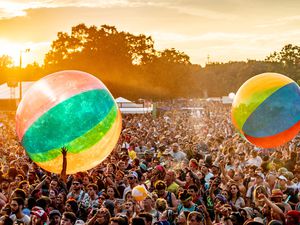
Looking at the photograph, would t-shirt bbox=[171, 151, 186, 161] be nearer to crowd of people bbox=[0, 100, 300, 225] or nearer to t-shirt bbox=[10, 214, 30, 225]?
crowd of people bbox=[0, 100, 300, 225]

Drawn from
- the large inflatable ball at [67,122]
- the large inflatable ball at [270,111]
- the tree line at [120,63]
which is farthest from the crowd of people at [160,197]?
the tree line at [120,63]

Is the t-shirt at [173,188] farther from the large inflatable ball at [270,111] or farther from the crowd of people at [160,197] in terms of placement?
the large inflatable ball at [270,111]

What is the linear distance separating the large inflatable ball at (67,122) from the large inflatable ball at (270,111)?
10.8ft

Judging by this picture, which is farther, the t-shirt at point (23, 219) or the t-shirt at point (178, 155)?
the t-shirt at point (178, 155)

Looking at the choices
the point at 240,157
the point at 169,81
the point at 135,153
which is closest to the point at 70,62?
the point at 169,81

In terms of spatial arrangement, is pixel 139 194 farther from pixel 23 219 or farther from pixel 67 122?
pixel 23 219

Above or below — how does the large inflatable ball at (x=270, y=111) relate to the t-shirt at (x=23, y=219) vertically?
above

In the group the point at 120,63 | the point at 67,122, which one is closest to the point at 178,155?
the point at 67,122

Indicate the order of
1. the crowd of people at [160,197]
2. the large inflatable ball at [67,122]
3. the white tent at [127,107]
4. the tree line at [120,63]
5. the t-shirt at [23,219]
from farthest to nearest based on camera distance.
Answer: the tree line at [120,63] → the white tent at [127,107] → the large inflatable ball at [67,122] → the t-shirt at [23,219] → the crowd of people at [160,197]

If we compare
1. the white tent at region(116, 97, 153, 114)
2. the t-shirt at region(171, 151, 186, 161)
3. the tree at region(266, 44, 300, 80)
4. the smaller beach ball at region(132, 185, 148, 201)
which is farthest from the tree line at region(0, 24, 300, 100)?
the smaller beach ball at region(132, 185, 148, 201)

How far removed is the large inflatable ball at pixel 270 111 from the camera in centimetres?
950

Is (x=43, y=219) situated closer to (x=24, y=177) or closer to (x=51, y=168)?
(x=51, y=168)

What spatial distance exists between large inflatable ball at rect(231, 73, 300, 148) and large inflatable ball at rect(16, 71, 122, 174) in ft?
10.8

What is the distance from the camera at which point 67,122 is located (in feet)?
23.5
